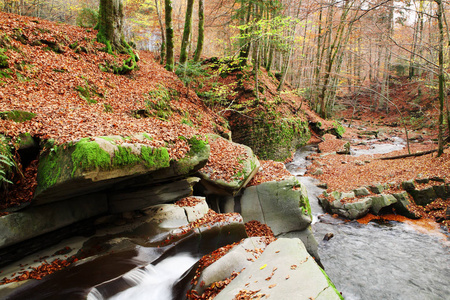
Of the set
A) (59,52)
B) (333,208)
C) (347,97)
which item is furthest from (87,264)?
(347,97)

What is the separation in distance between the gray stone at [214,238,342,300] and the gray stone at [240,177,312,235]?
3217 mm

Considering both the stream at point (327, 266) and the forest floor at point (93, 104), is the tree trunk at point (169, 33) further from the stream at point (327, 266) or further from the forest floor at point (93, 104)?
the stream at point (327, 266)

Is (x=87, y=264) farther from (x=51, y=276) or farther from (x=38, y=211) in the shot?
(x=38, y=211)

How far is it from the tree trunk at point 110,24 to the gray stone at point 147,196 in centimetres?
790

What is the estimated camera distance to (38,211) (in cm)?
474

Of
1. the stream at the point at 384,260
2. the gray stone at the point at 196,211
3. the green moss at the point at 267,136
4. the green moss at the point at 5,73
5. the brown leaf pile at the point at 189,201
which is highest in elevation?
the green moss at the point at 5,73

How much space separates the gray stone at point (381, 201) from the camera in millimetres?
9719

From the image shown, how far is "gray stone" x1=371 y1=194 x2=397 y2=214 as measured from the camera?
9.72 m

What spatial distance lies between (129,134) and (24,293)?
3484 mm

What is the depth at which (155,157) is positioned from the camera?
563 centimetres

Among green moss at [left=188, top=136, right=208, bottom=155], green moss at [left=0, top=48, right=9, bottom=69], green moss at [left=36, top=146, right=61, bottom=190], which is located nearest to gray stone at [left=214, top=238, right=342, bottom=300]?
green moss at [left=188, top=136, right=208, bottom=155]

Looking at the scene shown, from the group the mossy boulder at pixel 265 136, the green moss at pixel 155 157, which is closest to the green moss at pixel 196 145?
the green moss at pixel 155 157

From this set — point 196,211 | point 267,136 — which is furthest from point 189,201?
point 267,136

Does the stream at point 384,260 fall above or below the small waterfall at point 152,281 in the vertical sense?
below
